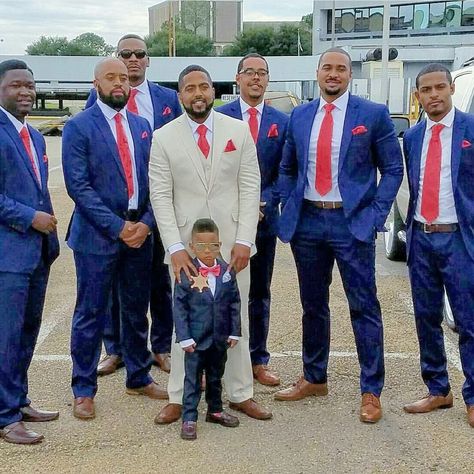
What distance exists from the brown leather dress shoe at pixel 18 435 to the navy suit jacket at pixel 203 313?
101cm

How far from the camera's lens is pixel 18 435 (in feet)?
15.0

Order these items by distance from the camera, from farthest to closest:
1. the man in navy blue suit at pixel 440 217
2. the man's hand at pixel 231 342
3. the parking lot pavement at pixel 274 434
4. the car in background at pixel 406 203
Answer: the car in background at pixel 406 203 < the man in navy blue suit at pixel 440 217 < the man's hand at pixel 231 342 < the parking lot pavement at pixel 274 434

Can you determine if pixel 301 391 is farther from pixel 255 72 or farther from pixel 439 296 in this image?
→ pixel 255 72

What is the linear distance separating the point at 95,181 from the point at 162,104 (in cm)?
124

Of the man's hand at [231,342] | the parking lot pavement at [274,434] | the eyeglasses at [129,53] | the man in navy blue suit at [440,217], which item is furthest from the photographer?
the eyeglasses at [129,53]

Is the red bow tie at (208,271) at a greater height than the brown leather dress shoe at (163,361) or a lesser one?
greater

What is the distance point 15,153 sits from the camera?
4496 mm

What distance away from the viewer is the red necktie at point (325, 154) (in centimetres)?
500

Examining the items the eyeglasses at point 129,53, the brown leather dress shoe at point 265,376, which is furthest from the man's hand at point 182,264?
the eyeglasses at point 129,53

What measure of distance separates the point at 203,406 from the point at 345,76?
2.34 meters

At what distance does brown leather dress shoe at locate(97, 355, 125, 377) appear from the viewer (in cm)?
588

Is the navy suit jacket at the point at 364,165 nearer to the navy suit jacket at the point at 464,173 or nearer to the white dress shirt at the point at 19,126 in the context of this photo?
the navy suit jacket at the point at 464,173

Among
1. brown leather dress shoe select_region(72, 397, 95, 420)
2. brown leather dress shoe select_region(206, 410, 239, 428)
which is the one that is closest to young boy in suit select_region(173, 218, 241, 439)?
Result: brown leather dress shoe select_region(206, 410, 239, 428)

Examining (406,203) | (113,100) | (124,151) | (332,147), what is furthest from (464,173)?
(406,203)
